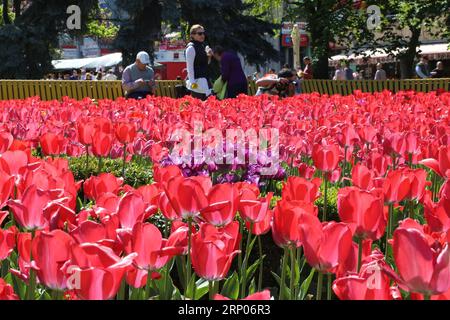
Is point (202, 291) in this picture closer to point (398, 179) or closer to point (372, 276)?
point (398, 179)

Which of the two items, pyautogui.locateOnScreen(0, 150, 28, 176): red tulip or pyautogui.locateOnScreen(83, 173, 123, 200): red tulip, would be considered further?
pyautogui.locateOnScreen(0, 150, 28, 176): red tulip

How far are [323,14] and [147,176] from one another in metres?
23.1

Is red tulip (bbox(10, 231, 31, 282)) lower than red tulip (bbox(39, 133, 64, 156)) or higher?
higher

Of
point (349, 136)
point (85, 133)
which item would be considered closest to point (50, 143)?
point (85, 133)

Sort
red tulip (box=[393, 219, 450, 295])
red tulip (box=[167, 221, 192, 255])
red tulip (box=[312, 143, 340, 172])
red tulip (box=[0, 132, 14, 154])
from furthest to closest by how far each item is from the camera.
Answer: red tulip (box=[0, 132, 14, 154]), red tulip (box=[312, 143, 340, 172]), red tulip (box=[167, 221, 192, 255]), red tulip (box=[393, 219, 450, 295])

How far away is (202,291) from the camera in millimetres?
2846

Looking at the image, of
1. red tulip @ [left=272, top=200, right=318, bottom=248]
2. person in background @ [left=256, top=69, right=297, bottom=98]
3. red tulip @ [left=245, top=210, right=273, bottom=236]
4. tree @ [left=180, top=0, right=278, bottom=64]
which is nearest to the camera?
red tulip @ [left=272, top=200, right=318, bottom=248]

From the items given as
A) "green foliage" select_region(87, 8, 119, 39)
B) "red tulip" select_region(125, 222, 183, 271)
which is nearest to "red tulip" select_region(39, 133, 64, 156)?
"red tulip" select_region(125, 222, 183, 271)

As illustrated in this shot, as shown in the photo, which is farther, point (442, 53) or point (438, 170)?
point (442, 53)

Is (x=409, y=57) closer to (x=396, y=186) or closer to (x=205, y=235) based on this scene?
(x=396, y=186)

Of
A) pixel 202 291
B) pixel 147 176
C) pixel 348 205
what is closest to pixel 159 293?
pixel 202 291

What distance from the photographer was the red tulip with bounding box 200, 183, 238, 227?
2417 millimetres

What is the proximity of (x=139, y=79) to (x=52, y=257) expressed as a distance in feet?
39.3

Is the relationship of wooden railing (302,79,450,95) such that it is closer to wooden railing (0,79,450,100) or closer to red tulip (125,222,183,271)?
wooden railing (0,79,450,100)
